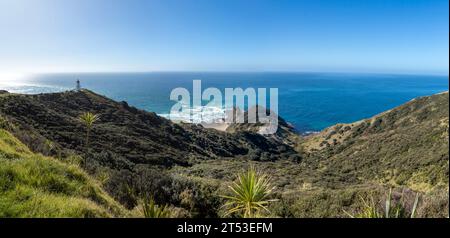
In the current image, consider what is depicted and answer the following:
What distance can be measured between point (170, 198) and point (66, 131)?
26201mm

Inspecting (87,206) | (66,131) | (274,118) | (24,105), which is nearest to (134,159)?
(66,131)

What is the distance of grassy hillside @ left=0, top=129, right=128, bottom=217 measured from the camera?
6238mm

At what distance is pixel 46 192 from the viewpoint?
7301mm

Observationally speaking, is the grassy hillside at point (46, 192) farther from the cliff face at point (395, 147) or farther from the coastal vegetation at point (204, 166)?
the cliff face at point (395, 147)

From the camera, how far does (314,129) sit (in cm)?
9850

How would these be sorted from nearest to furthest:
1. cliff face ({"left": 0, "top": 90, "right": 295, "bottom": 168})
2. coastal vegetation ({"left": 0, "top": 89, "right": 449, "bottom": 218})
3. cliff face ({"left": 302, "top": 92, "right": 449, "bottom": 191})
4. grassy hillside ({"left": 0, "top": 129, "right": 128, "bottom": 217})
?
grassy hillside ({"left": 0, "top": 129, "right": 128, "bottom": 217}) < coastal vegetation ({"left": 0, "top": 89, "right": 449, "bottom": 218}) < cliff face ({"left": 0, "top": 90, "right": 295, "bottom": 168}) < cliff face ({"left": 302, "top": 92, "right": 449, "bottom": 191})

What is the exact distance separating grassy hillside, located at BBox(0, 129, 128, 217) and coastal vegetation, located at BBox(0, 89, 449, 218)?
0.09 feet

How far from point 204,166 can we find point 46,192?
27.3m

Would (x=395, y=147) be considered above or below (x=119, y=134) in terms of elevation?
below

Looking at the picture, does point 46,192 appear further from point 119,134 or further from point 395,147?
point 395,147

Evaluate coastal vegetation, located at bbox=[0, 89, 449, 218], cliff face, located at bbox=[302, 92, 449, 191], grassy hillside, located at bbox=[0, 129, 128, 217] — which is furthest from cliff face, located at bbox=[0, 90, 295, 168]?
cliff face, located at bbox=[302, 92, 449, 191]

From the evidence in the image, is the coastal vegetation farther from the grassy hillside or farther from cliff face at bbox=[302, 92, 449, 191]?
cliff face at bbox=[302, 92, 449, 191]

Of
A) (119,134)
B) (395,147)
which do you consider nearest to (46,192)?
(119,134)
